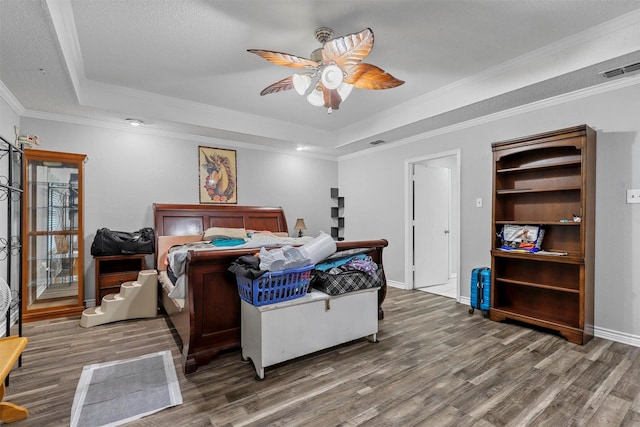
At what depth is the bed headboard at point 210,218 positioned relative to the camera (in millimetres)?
4289

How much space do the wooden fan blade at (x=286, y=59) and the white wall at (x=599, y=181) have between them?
8.40 feet

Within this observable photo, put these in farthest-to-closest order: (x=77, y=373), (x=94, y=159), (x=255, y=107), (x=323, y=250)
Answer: (x=255, y=107) → (x=94, y=159) → (x=323, y=250) → (x=77, y=373)

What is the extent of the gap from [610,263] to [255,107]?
4.35 meters

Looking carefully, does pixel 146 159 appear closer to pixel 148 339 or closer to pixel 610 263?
pixel 148 339

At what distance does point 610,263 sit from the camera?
2.90 m

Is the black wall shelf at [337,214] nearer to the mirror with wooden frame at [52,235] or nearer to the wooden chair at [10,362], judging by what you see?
the mirror with wooden frame at [52,235]

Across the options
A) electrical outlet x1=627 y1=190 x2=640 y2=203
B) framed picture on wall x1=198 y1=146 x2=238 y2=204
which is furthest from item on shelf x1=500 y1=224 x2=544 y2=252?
framed picture on wall x1=198 y1=146 x2=238 y2=204

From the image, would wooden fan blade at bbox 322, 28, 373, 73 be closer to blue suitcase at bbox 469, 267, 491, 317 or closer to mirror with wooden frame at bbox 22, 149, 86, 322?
blue suitcase at bbox 469, 267, 491, 317

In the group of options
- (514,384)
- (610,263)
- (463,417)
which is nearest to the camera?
(463,417)

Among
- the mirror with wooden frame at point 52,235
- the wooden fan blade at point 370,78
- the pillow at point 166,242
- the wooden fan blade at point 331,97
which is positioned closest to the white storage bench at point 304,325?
the wooden fan blade at point 331,97

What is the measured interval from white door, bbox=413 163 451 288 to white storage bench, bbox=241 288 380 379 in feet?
7.91

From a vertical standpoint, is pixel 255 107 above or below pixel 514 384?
above

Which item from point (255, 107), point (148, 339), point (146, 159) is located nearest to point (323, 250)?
point (148, 339)

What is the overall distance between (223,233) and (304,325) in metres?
2.40
